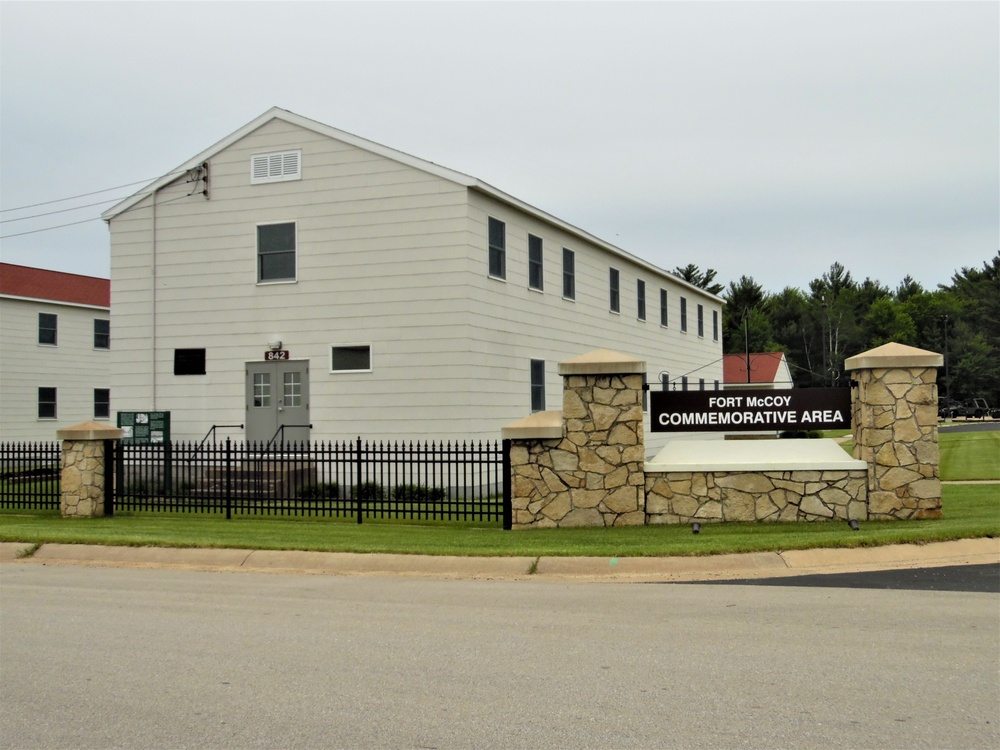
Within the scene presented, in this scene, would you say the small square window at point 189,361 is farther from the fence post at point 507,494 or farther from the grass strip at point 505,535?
the fence post at point 507,494

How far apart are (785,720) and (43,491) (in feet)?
55.3

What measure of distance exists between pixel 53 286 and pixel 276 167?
66.9ft

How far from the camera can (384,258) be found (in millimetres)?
21719

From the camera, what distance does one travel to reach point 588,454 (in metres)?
13.9

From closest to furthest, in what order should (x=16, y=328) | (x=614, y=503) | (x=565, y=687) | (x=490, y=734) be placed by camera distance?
(x=490, y=734) < (x=565, y=687) < (x=614, y=503) < (x=16, y=328)

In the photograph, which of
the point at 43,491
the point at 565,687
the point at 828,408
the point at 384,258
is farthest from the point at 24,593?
the point at 384,258

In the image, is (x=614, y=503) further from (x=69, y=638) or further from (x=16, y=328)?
(x=16, y=328)

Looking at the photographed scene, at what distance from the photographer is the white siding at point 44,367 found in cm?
3559

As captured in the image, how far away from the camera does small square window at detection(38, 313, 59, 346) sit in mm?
37088

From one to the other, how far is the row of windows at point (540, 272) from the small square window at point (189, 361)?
7.34 m

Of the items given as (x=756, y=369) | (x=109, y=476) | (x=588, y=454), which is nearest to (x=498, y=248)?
(x=588, y=454)

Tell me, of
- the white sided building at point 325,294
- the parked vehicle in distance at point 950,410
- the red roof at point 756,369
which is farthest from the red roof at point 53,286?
the parked vehicle in distance at point 950,410

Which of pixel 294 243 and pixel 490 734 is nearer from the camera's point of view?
pixel 490 734

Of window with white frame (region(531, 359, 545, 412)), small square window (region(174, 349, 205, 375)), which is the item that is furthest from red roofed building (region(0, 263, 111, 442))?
window with white frame (region(531, 359, 545, 412))
